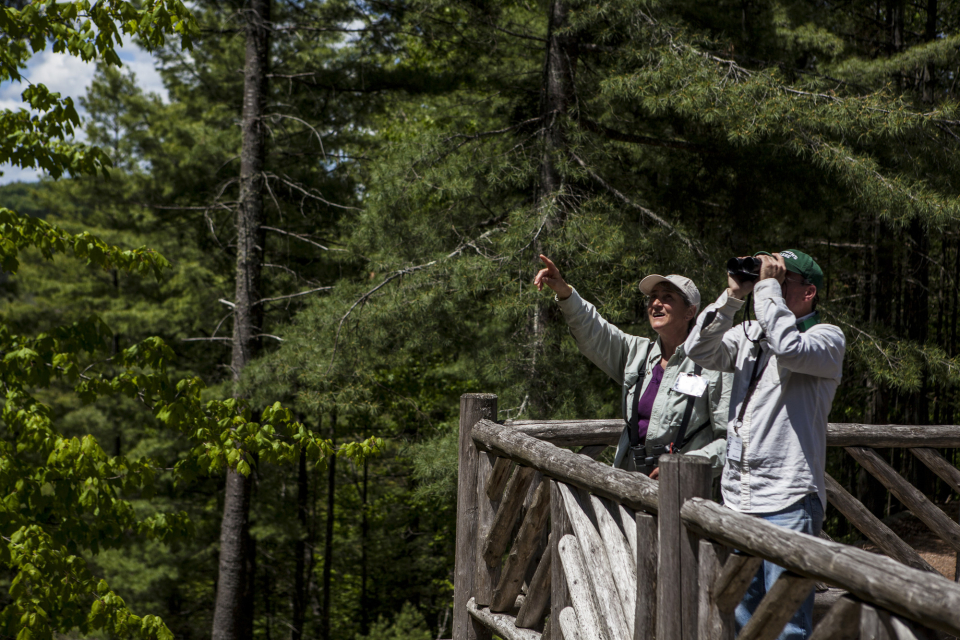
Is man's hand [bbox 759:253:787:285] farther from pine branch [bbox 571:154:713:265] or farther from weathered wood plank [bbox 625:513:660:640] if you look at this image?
pine branch [bbox 571:154:713:265]

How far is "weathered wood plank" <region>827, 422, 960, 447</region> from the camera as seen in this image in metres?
3.92

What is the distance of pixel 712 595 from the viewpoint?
1965 mm

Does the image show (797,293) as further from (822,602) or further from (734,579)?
(822,602)

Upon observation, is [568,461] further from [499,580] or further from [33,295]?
[33,295]

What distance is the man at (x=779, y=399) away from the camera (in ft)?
7.99

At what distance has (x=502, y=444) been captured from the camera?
122 inches

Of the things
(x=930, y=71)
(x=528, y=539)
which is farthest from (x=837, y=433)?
(x=930, y=71)

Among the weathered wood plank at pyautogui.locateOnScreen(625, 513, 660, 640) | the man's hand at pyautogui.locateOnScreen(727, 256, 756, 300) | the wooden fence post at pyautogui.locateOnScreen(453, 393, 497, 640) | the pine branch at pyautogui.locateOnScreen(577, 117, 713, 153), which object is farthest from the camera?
the pine branch at pyautogui.locateOnScreen(577, 117, 713, 153)

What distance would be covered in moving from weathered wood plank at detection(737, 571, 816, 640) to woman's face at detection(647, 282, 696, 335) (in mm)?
1437

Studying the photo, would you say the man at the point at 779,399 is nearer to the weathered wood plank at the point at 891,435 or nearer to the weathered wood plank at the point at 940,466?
the weathered wood plank at the point at 891,435

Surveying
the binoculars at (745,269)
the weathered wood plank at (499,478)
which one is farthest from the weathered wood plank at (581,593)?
the binoculars at (745,269)

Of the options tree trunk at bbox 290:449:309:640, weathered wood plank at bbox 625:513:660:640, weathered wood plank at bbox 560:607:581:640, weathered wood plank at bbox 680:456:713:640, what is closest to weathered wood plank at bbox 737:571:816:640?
weathered wood plank at bbox 680:456:713:640

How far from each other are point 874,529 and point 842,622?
2649 mm

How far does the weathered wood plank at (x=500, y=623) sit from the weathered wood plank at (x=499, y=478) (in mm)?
459
